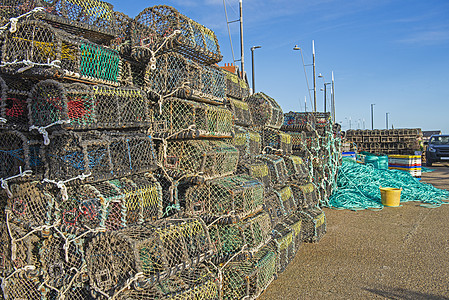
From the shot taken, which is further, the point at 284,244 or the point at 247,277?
the point at 284,244

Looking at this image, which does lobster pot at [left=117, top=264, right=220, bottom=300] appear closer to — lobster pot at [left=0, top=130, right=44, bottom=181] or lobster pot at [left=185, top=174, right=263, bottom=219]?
lobster pot at [left=185, top=174, right=263, bottom=219]

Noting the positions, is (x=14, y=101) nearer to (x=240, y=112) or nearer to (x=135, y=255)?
(x=135, y=255)

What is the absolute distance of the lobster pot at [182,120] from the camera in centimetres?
388

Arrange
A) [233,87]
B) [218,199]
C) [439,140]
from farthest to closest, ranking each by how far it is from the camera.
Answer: [439,140]
[233,87]
[218,199]

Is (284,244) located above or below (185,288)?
below

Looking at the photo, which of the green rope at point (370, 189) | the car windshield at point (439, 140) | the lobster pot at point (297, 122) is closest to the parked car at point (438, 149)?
the car windshield at point (439, 140)

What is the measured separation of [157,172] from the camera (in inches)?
159

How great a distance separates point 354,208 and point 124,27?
22.1 feet

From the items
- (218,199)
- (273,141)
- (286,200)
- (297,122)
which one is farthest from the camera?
(297,122)

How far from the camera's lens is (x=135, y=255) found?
262 cm

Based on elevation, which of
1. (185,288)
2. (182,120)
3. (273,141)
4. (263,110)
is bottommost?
(185,288)

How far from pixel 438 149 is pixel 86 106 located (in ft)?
67.0

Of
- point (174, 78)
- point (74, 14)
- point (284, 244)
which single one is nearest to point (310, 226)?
point (284, 244)

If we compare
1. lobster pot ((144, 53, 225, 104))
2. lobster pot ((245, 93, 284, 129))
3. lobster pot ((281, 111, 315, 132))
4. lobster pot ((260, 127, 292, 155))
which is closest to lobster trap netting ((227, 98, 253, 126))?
lobster pot ((245, 93, 284, 129))
